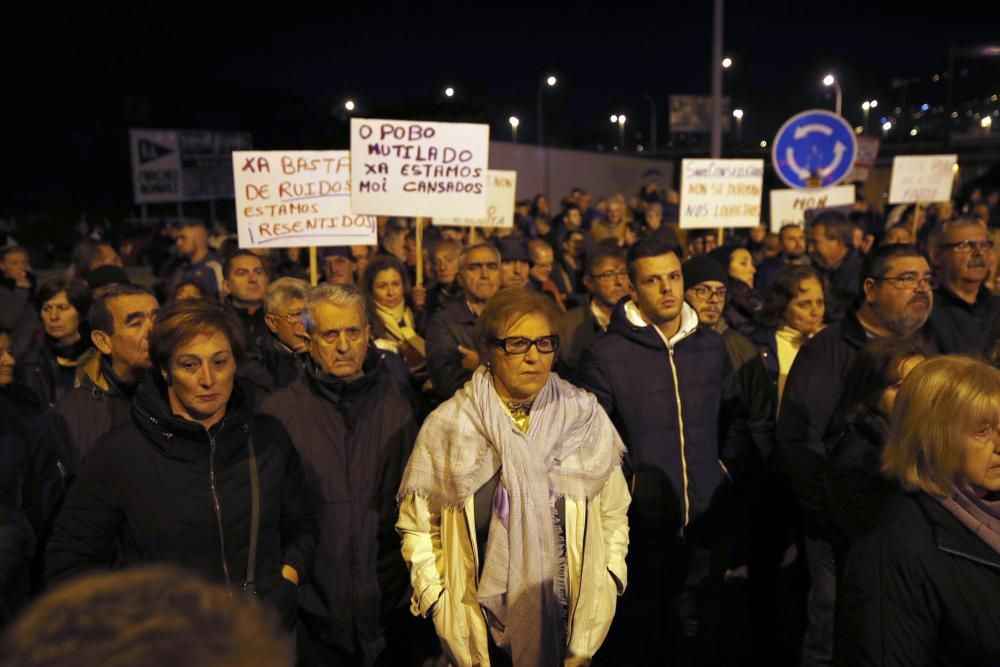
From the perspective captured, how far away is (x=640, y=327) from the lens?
4.05m

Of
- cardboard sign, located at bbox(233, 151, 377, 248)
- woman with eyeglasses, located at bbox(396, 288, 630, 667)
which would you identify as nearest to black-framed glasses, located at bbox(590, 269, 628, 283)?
cardboard sign, located at bbox(233, 151, 377, 248)

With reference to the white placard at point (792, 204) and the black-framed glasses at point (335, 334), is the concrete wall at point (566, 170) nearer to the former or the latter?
the white placard at point (792, 204)

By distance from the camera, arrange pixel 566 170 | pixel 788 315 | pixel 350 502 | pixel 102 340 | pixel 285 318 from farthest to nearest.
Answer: pixel 566 170 → pixel 788 315 → pixel 285 318 → pixel 102 340 → pixel 350 502

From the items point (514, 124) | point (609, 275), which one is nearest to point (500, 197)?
point (609, 275)

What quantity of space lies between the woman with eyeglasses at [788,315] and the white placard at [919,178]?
6.26 m

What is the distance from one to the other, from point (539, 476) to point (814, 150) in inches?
310

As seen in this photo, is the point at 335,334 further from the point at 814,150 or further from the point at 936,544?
the point at 814,150

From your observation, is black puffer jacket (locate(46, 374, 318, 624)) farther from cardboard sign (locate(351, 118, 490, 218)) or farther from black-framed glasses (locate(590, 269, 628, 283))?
cardboard sign (locate(351, 118, 490, 218))

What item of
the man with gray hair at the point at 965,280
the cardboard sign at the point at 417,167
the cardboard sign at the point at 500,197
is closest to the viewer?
the man with gray hair at the point at 965,280

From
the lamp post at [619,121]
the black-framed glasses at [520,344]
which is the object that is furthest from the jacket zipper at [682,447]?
the lamp post at [619,121]

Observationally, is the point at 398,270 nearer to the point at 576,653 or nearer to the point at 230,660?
the point at 576,653

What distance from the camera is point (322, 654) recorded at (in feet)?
11.4

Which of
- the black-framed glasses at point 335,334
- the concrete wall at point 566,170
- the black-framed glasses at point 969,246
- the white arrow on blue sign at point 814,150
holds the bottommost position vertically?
the black-framed glasses at point 335,334

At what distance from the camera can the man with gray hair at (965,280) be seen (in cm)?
512
